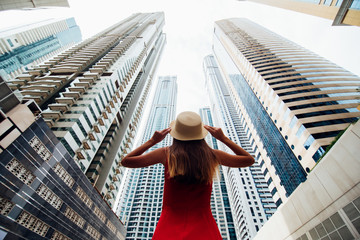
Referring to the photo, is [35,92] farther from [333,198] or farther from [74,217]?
[333,198]

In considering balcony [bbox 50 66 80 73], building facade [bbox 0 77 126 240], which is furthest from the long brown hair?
balcony [bbox 50 66 80 73]

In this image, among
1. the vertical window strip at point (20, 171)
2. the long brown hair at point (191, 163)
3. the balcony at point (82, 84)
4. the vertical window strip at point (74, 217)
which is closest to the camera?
the long brown hair at point (191, 163)

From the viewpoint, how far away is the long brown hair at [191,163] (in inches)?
94.8

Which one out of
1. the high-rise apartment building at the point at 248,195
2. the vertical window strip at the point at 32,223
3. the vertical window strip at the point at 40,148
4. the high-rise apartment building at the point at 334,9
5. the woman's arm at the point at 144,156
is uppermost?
the high-rise apartment building at the point at 334,9

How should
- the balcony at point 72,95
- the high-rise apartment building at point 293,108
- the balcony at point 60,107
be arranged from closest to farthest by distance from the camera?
the high-rise apartment building at point 293,108, the balcony at point 60,107, the balcony at point 72,95

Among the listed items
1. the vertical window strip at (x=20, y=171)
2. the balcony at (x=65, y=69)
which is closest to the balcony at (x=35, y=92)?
the balcony at (x=65, y=69)

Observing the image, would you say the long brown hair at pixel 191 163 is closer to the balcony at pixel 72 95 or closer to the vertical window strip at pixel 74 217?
the vertical window strip at pixel 74 217

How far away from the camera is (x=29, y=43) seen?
82000 mm

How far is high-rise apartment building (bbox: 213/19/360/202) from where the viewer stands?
69.9 feet

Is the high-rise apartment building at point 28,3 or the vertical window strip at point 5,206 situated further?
the vertical window strip at point 5,206

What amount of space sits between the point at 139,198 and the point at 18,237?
72825 millimetres

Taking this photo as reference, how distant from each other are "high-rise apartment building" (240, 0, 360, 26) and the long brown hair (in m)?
17.6

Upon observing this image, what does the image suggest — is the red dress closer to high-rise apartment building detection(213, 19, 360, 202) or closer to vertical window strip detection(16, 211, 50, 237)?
vertical window strip detection(16, 211, 50, 237)

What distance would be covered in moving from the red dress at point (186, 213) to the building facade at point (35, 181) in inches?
738
